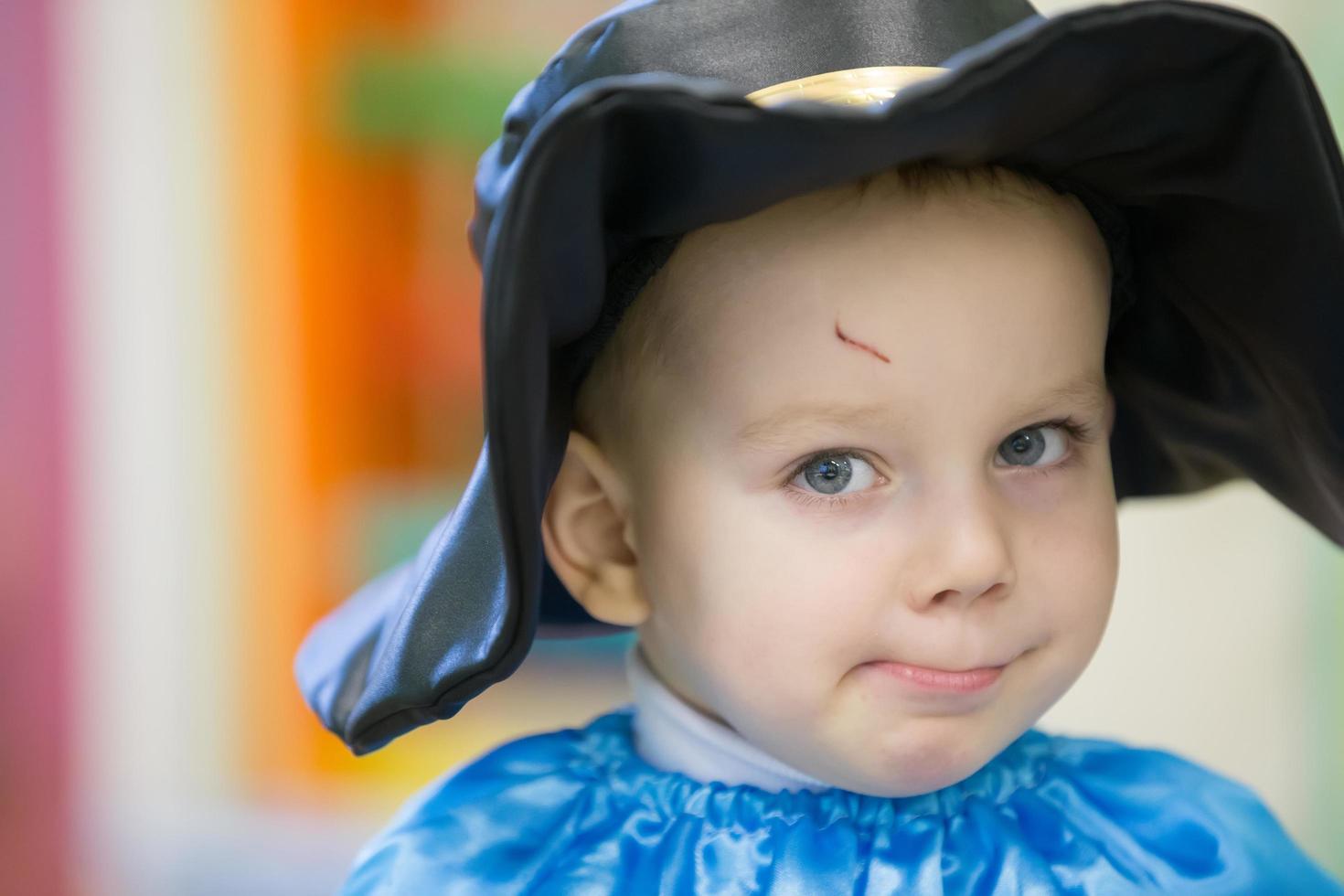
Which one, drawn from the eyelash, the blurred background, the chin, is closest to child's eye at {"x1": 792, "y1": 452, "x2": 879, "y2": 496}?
the eyelash

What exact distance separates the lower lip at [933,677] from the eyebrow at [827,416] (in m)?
0.12

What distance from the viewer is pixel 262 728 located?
1.89 meters

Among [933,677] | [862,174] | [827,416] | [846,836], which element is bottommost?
[846,836]

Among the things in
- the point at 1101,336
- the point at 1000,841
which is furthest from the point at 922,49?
the point at 1000,841

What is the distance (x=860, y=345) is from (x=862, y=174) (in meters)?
0.10

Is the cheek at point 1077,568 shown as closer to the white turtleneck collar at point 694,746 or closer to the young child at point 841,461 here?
the young child at point 841,461

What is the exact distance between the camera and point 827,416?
29.1 inches

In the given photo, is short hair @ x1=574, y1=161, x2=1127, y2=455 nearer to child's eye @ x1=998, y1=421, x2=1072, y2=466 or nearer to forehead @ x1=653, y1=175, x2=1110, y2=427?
forehead @ x1=653, y1=175, x2=1110, y2=427

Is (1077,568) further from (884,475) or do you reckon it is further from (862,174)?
(862,174)

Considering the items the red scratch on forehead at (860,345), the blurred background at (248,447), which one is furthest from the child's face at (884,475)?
the blurred background at (248,447)

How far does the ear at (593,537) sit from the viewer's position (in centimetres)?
86

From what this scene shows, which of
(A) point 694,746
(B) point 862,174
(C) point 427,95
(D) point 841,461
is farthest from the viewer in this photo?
(C) point 427,95

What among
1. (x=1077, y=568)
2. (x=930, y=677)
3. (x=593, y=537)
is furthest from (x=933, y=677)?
(x=593, y=537)

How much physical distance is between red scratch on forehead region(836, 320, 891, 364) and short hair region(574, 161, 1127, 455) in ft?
0.22
